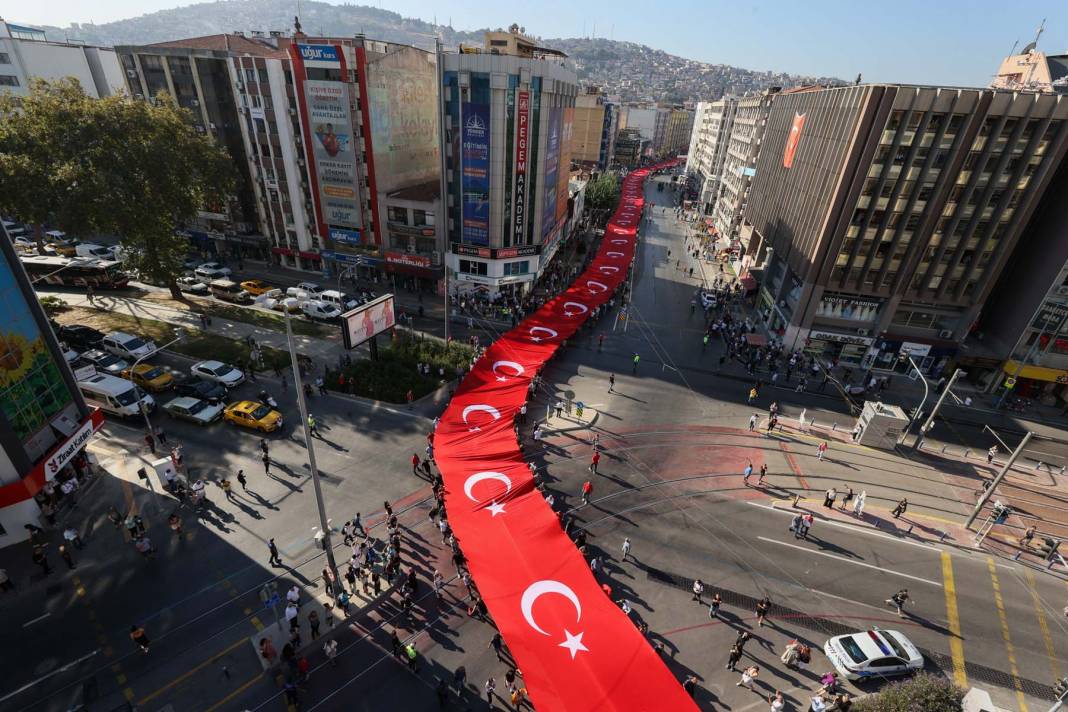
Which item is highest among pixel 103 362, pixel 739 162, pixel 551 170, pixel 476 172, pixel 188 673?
pixel 476 172

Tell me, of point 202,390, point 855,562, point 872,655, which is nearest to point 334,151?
point 202,390

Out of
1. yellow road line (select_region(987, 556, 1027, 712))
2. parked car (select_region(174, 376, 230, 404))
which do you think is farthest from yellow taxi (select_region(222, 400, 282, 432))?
yellow road line (select_region(987, 556, 1027, 712))

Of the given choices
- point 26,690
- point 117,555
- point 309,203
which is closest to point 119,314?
point 309,203

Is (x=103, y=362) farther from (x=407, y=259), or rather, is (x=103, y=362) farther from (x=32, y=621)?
(x=407, y=259)

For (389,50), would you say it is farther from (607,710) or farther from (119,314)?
(607,710)

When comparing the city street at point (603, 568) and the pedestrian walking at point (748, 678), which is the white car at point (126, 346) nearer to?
the city street at point (603, 568)
